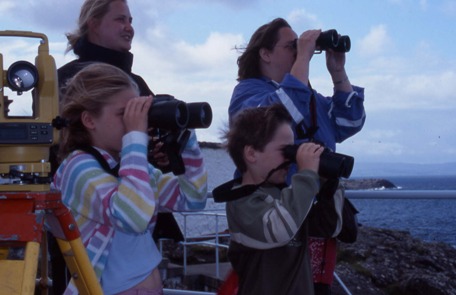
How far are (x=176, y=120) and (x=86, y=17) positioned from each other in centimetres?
121

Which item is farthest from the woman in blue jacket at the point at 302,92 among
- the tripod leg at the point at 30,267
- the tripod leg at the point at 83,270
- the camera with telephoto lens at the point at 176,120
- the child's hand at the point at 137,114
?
the tripod leg at the point at 30,267

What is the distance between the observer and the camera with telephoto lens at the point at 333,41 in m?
2.81

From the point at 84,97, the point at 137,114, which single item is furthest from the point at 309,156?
the point at 84,97

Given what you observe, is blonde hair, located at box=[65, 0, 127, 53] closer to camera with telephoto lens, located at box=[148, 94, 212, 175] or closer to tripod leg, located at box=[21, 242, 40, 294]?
camera with telephoto lens, located at box=[148, 94, 212, 175]

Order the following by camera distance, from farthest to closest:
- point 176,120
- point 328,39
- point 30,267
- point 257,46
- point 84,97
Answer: point 257,46 → point 328,39 → point 84,97 → point 176,120 → point 30,267

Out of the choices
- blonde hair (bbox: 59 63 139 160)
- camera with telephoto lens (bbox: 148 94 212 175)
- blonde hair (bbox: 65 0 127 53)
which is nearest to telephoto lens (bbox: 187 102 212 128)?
camera with telephoto lens (bbox: 148 94 212 175)

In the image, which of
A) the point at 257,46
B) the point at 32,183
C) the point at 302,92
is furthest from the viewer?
the point at 257,46

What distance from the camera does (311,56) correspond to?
2.74 m

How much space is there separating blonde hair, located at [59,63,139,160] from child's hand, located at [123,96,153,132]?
0.50ft

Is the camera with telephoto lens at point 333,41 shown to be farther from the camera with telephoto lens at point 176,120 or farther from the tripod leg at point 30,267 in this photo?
the tripod leg at point 30,267

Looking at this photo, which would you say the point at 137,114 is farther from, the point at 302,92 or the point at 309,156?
the point at 302,92

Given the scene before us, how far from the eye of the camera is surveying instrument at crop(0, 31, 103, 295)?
1.70 meters

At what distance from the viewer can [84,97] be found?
2.17 metres

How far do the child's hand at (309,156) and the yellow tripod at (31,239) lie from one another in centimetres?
73
